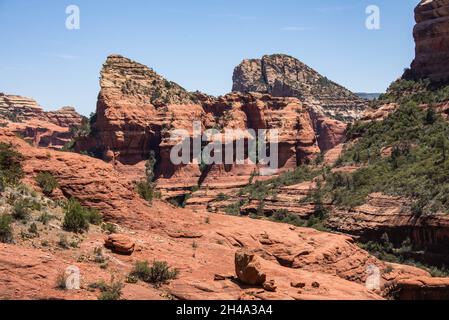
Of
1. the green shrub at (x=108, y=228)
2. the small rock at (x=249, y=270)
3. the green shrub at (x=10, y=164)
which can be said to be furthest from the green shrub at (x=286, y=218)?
the small rock at (x=249, y=270)

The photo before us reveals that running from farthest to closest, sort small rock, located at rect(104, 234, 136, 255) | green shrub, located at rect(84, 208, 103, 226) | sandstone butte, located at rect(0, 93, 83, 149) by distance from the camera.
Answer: sandstone butte, located at rect(0, 93, 83, 149)
green shrub, located at rect(84, 208, 103, 226)
small rock, located at rect(104, 234, 136, 255)

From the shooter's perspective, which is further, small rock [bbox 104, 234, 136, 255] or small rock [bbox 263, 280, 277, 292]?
small rock [bbox 104, 234, 136, 255]

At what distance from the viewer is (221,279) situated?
21781 millimetres

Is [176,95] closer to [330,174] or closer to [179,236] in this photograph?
[330,174]

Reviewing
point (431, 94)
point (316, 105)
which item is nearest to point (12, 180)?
point (431, 94)

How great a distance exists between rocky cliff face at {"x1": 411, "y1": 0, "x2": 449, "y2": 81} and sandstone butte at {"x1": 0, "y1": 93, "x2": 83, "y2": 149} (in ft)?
242

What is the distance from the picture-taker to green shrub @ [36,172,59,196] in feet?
85.8

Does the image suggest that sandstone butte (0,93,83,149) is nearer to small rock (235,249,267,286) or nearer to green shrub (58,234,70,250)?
green shrub (58,234,70,250)

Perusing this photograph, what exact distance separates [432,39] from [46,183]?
197 ft

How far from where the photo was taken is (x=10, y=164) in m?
26.1

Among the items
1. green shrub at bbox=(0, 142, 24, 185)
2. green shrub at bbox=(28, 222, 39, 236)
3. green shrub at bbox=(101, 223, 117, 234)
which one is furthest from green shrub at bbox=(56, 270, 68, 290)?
green shrub at bbox=(0, 142, 24, 185)

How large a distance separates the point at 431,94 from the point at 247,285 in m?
55.6

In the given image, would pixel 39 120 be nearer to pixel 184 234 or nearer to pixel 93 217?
pixel 184 234

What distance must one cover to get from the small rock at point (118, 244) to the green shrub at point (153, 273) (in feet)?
4.76
